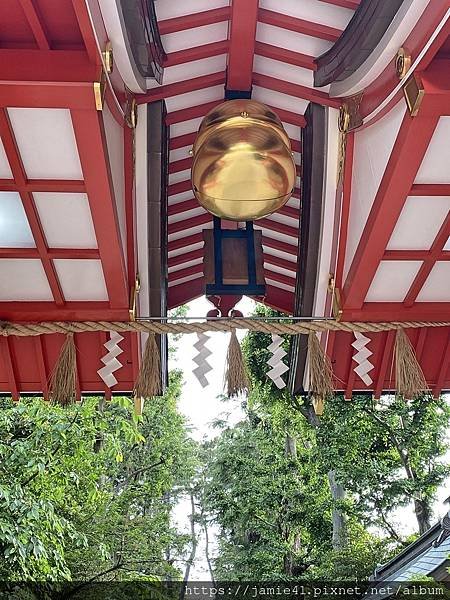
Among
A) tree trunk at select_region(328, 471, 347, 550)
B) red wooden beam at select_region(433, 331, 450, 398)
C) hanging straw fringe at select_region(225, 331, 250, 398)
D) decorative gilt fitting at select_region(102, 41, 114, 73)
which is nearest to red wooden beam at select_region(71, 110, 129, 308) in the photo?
decorative gilt fitting at select_region(102, 41, 114, 73)

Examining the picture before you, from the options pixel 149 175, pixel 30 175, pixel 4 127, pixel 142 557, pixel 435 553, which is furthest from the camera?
pixel 142 557

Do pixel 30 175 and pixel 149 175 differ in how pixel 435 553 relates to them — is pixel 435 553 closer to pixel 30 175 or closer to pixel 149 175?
pixel 149 175

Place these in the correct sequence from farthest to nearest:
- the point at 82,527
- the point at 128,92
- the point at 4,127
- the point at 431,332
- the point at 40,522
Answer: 1. the point at 82,527
2. the point at 40,522
3. the point at 431,332
4. the point at 128,92
5. the point at 4,127

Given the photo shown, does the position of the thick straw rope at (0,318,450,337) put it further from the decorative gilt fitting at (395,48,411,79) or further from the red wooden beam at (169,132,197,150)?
the decorative gilt fitting at (395,48,411,79)

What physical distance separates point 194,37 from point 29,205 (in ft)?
3.24

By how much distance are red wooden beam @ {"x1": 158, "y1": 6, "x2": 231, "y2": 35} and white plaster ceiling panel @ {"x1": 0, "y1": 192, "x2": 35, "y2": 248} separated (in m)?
0.88

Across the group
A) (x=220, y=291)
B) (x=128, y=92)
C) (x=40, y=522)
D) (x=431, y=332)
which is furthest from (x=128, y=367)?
(x=40, y=522)

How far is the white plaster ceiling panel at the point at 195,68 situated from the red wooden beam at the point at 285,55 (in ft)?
0.61

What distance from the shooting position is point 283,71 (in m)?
2.36

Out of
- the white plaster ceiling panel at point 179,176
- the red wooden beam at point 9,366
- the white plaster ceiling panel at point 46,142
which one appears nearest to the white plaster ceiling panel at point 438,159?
the white plaster ceiling panel at point 46,142

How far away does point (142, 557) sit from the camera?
6.77 meters

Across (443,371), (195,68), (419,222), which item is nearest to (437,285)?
(419,222)

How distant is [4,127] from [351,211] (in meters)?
1.46

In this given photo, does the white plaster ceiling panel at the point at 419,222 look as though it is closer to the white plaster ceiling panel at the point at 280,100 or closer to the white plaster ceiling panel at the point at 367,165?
the white plaster ceiling panel at the point at 367,165
